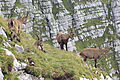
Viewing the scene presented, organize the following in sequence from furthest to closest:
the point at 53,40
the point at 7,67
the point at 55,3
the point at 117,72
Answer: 1. the point at 55,3
2. the point at 117,72
3. the point at 53,40
4. the point at 7,67

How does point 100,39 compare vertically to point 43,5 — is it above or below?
below

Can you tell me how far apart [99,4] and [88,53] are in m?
115

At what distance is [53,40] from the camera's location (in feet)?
278

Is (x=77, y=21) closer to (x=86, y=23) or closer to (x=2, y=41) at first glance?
(x=86, y=23)

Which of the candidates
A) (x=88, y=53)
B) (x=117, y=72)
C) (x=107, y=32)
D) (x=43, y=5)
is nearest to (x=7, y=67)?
(x=88, y=53)

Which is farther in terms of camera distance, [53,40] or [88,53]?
[53,40]

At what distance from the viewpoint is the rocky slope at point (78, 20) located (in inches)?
3282

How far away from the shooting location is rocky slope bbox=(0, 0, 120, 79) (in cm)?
8338

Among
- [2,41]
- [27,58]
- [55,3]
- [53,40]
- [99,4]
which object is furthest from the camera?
[99,4]

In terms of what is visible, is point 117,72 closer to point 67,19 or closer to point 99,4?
point 67,19

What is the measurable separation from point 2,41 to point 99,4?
12443cm

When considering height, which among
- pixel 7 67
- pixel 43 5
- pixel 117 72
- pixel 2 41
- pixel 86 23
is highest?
pixel 43 5

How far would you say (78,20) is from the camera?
106188mm

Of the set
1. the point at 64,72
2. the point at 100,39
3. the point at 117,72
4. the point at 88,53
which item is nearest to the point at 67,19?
the point at 100,39
